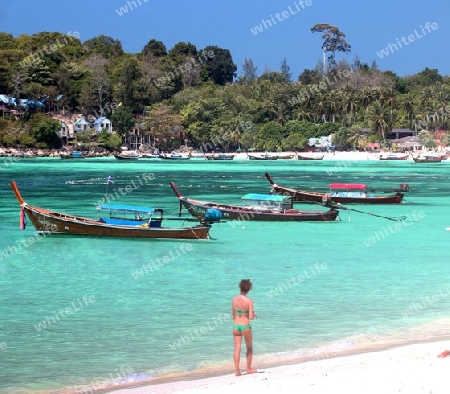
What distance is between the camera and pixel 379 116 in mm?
121062

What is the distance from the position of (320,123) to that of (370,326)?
114881 millimetres

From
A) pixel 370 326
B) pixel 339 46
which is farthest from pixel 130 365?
pixel 339 46

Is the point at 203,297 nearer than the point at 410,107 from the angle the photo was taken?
Yes

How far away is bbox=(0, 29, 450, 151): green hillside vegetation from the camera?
126 metres

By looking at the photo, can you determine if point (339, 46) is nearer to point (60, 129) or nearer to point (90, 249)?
point (60, 129)

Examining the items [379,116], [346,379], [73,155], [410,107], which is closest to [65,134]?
[73,155]

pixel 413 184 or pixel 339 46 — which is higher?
pixel 339 46

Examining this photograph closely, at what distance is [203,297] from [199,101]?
11126 centimetres

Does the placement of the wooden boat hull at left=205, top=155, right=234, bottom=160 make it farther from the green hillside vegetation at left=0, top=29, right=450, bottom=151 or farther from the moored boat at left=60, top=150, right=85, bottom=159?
the moored boat at left=60, top=150, right=85, bottom=159

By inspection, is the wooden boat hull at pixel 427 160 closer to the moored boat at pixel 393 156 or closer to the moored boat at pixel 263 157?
the moored boat at pixel 393 156

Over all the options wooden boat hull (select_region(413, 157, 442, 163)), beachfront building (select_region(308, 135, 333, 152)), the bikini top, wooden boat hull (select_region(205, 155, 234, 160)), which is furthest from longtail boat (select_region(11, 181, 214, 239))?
beachfront building (select_region(308, 135, 333, 152))

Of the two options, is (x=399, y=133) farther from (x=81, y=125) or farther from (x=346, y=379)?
(x=346, y=379)

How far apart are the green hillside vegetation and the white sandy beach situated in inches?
4381

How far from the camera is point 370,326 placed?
16312 millimetres
